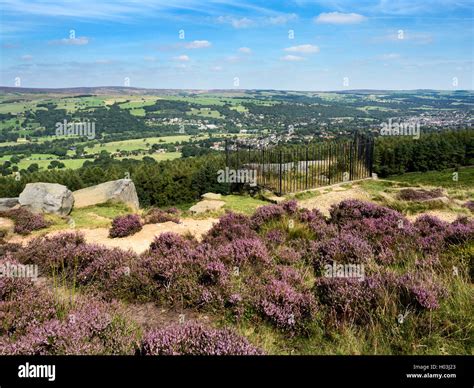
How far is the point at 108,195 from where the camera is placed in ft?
58.3

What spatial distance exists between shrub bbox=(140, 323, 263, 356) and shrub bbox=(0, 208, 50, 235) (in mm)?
10700

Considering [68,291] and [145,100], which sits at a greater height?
[145,100]

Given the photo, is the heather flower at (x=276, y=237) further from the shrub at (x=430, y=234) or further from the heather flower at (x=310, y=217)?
the shrub at (x=430, y=234)

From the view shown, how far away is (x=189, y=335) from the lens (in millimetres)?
3135

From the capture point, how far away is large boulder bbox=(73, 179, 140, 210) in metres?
17.6

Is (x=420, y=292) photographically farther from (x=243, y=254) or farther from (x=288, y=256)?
(x=243, y=254)

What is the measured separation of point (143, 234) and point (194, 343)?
7.87 m

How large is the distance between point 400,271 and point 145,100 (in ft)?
610

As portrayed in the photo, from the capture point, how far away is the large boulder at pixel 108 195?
1758 cm

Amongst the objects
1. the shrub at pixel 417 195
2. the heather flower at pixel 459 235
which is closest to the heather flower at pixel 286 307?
the heather flower at pixel 459 235
